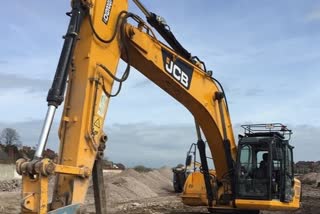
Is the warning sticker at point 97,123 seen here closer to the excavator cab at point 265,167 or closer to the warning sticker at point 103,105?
the warning sticker at point 103,105

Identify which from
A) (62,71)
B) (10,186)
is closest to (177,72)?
(62,71)

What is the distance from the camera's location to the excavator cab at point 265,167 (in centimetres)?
1205

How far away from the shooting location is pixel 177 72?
1040 cm

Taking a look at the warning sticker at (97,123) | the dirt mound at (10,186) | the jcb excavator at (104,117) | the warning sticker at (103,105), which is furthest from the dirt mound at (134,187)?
the warning sticker at (97,123)

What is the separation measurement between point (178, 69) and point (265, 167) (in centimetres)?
352

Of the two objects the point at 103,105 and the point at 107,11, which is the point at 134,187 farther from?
the point at 107,11

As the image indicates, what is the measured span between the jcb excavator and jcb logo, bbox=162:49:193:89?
0.8 inches

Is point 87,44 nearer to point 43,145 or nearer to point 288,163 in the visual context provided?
Answer: point 43,145

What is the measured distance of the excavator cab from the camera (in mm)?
12055

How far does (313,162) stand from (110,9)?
2216 inches

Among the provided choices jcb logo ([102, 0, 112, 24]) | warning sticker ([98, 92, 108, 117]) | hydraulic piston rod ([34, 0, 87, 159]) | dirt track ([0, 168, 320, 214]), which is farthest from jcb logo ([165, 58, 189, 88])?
dirt track ([0, 168, 320, 214])

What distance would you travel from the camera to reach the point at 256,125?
1307cm

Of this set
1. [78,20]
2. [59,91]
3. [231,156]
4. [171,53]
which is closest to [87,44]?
[78,20]

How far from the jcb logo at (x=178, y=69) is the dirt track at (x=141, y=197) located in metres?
3.63
